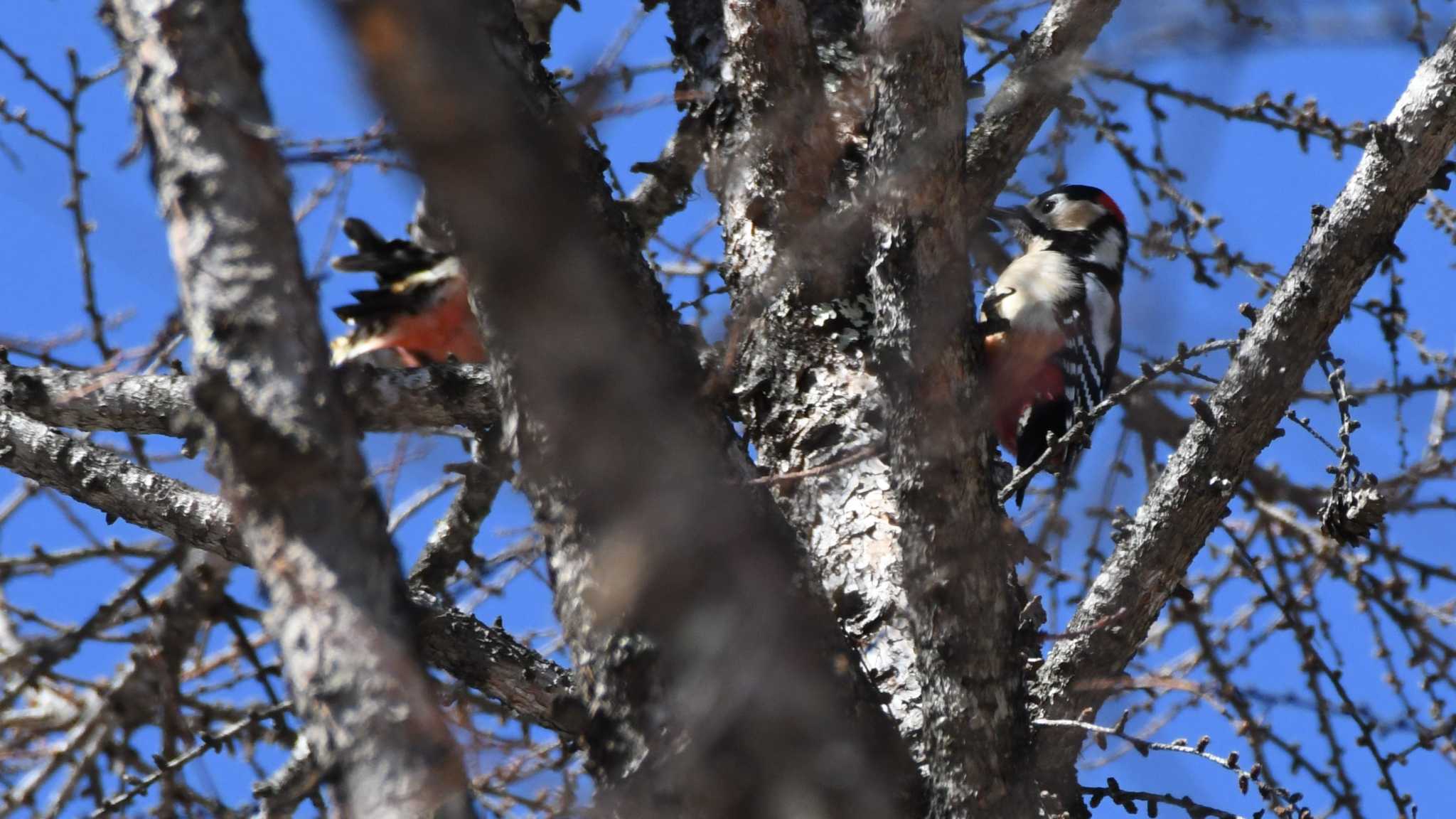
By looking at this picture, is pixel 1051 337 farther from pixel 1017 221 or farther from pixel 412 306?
pixel 412 306

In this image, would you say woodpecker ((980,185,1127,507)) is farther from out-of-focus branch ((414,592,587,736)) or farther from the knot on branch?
out-of-focus branch ((414,592,587,736))

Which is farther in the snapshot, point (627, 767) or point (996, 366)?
point (996, 366)

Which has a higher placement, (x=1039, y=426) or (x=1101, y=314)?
(x=1101, y=314)

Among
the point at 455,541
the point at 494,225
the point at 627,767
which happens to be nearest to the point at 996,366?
the point at 455,541

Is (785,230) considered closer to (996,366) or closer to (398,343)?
(996,366)

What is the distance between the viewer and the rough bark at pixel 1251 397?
93.1 inches

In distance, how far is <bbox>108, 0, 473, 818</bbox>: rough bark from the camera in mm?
1509

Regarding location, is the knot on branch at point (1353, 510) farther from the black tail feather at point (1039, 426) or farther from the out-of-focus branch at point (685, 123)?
the black tail feather at point (1039, 426)

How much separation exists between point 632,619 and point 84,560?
353cm

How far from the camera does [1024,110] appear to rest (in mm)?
3266

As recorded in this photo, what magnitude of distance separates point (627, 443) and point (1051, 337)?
144 inches

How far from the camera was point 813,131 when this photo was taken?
3244 mm

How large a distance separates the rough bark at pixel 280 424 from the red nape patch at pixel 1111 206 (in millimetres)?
4385

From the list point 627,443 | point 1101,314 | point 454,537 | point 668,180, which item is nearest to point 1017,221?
point 1101,314
